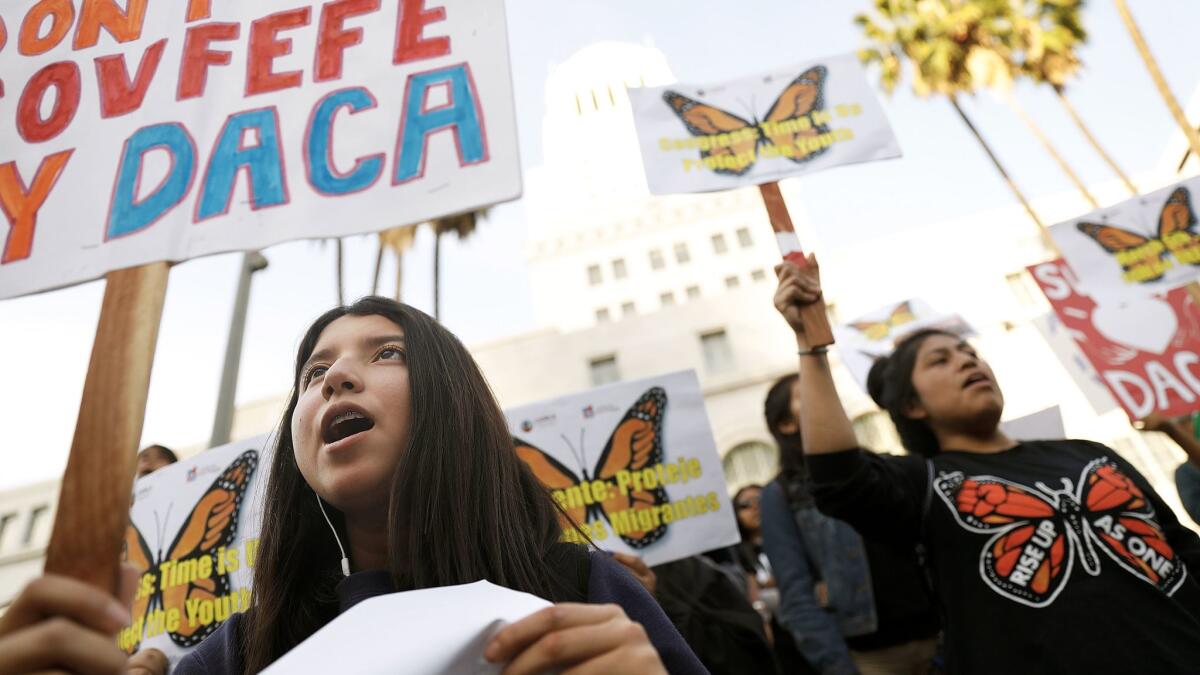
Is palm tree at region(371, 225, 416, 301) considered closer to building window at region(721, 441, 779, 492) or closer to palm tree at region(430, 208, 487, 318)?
palm tree at region(430, 208, 487, 318)

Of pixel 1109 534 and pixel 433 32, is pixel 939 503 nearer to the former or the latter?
pixel 1109 534

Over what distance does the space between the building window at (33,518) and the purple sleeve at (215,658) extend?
24.9 m

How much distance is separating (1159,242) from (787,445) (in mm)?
2890

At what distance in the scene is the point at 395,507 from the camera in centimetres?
126

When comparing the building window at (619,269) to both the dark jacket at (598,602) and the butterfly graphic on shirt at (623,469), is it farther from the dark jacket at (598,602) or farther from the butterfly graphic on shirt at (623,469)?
→ the dark jacket at (598,602)

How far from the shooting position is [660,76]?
57.8 metres

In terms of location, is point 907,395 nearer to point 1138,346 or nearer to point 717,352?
point 1138,346

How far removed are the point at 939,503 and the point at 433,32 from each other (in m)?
1.88


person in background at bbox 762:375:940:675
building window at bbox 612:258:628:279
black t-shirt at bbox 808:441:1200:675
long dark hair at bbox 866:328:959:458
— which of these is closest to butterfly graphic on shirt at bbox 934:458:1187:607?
black t-shirt at bbox 808:441:1200:675

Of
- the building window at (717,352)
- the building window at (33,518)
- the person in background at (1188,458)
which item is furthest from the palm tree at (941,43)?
the building window at (33,518)

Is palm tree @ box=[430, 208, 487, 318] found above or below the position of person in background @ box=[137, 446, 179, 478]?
above

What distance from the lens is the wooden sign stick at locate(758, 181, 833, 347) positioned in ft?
7.22

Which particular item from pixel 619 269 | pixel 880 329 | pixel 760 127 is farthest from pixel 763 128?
pixel 619 269

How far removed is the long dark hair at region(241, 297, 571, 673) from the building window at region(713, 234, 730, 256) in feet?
103
